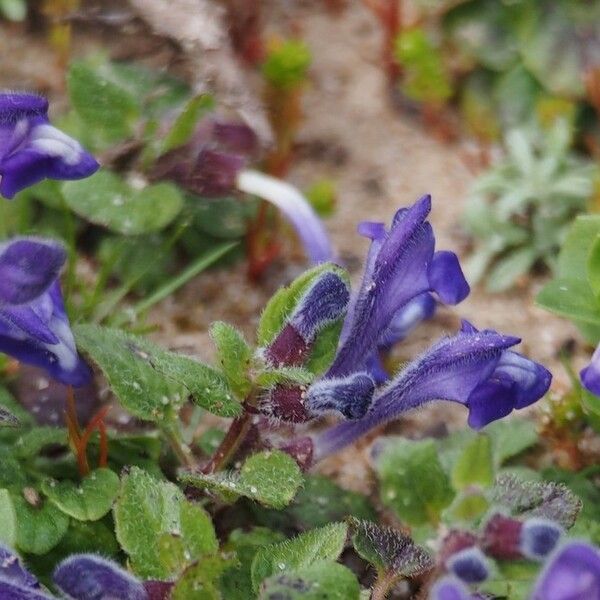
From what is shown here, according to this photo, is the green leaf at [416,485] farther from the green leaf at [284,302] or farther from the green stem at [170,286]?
the green stem at [170,286]

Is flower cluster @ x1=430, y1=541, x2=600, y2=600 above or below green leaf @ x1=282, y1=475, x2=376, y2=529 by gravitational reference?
above

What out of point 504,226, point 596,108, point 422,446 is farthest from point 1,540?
point 596,108

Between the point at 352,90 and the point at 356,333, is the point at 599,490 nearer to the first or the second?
the point at 356,333

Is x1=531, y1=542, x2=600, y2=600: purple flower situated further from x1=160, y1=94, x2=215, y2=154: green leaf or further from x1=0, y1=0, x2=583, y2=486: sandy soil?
x1=160, y1=94, x2=215, y2=154: green leaf

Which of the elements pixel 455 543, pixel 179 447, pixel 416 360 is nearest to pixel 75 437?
pixel 179 447

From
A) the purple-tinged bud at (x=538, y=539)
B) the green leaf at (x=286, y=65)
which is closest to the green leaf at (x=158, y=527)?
the purple-tinged bud at (x=538, y=539)

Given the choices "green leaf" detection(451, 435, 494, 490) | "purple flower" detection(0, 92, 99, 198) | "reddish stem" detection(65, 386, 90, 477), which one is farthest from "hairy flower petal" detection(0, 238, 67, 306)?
"green leaf" detection(451, 435, 494, 490)
